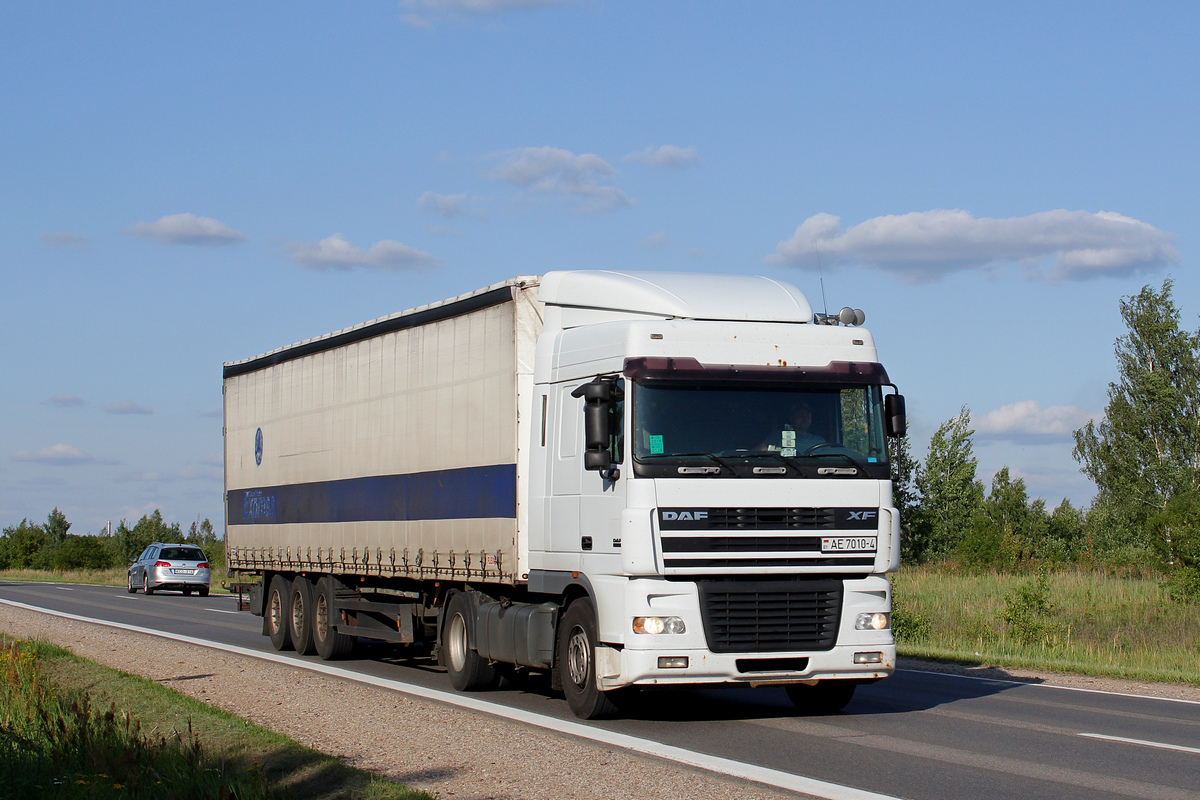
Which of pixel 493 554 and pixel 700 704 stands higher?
pixel 493 554

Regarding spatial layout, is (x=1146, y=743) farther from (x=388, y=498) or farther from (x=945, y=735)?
(x=388, y=498)

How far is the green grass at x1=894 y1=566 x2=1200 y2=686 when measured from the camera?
17.3 m

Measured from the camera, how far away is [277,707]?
12.0 metres

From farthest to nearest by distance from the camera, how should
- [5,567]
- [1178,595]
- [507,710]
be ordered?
[5,567] < [1178,595] < [507,710]

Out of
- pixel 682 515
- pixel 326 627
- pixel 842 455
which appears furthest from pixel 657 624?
pixel 326 627

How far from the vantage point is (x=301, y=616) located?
727 inches

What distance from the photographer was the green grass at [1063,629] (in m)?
17.3

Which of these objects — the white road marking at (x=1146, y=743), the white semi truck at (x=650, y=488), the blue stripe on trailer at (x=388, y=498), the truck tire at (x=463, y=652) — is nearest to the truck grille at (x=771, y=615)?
the white semi truck at (x=650, y=488)

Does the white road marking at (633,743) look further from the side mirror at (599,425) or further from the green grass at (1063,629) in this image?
the green grass at (1063,629)

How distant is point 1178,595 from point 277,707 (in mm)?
18644

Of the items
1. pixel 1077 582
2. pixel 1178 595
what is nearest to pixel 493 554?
pixel 1178 595

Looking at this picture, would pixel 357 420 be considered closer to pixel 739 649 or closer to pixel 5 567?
pixel 739 649

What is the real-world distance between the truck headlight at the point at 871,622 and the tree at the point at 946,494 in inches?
1909

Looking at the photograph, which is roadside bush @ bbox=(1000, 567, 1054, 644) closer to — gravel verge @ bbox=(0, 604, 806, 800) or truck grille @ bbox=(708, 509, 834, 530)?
truck grille @ bbox=(708, 509, 834, 530)
